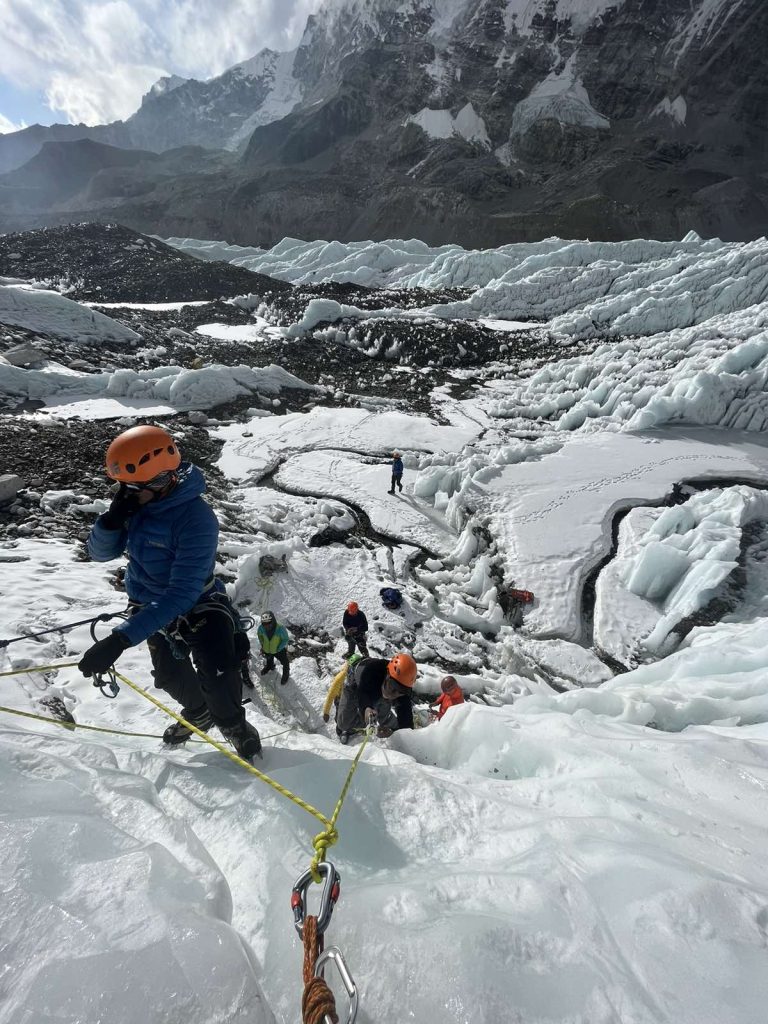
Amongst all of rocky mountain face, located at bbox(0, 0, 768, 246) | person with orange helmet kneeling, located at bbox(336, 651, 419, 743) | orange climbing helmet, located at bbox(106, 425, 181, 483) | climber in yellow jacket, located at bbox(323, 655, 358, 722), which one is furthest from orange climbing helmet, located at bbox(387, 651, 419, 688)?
rocky mountain face, located at bbox(0, 0, 768, 246)

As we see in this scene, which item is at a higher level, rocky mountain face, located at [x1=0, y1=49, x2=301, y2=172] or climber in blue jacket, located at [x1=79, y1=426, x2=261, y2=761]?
rocky mountain face, located at [x1=0, y1=49, x2=301, y2=172]

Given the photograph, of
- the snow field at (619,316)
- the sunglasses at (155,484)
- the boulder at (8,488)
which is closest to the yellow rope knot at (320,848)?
the sunglasses at (155,484)

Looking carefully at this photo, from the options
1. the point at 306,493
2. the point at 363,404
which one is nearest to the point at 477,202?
the point at 363,404

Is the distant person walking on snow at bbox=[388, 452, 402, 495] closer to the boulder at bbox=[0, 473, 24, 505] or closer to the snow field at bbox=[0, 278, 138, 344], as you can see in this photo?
the boulder at bbox=[0, 473, 24, 505]

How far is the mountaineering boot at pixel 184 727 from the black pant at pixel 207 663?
24cm

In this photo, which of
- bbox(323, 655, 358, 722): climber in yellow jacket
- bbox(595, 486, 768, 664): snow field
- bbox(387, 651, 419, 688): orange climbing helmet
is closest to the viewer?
bbox(387, 651, 419, 688): orange climbing helmet

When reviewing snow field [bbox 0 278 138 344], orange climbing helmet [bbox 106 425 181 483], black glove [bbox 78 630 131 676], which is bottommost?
black glove [bbox 78 630 131 676]

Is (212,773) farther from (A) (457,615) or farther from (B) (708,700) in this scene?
(A) (457,615)

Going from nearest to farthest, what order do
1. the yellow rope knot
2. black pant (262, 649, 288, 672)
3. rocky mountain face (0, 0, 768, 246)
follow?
the yellow rope knot → black pant (262, 649, 288, 672) → rocky mountain face (0, 0, 768, 246)

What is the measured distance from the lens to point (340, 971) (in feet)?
4.82

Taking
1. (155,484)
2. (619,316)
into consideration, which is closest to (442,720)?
(155,484)

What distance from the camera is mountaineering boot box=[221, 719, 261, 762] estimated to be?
327 centimetres

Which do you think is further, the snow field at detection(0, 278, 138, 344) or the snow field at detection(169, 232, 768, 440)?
the snow field at detection(0, 278, 138, 344)

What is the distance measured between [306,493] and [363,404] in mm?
8106
